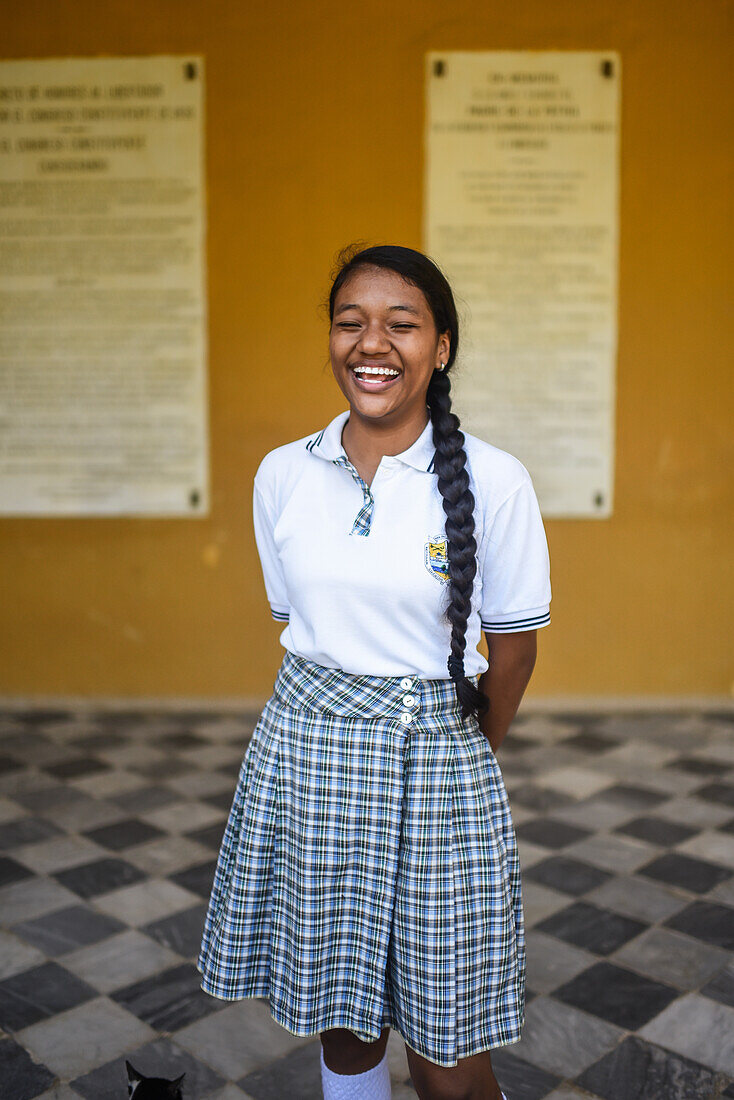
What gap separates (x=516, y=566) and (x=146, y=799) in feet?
7.79

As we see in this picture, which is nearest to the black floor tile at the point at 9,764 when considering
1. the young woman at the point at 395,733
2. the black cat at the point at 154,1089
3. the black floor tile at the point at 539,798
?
the black floor tile at the point at 539,798

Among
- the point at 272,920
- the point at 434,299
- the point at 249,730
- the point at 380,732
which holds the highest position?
the point at 434,299

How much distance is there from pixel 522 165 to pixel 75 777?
10.0 ft

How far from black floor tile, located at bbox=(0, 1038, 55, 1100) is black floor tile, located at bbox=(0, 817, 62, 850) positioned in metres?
1.07

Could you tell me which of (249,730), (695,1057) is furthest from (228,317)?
(695,1057)

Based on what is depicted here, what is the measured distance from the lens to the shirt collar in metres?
1.48

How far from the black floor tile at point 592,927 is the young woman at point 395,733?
43.9 inches

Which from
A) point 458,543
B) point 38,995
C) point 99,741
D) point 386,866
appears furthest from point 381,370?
point 99,741

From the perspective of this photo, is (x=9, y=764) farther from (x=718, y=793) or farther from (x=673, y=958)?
(x=718, y=793)

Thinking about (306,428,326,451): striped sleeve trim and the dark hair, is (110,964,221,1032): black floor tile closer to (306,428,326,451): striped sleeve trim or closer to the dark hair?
the dark hair

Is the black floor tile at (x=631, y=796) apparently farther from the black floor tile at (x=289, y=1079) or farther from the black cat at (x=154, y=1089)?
the black cat at (x=154, y=1089)

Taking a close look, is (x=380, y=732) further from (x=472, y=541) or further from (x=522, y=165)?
(x=522, y=165)

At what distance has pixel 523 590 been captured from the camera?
4.84 feet

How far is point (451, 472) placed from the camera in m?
1.43
